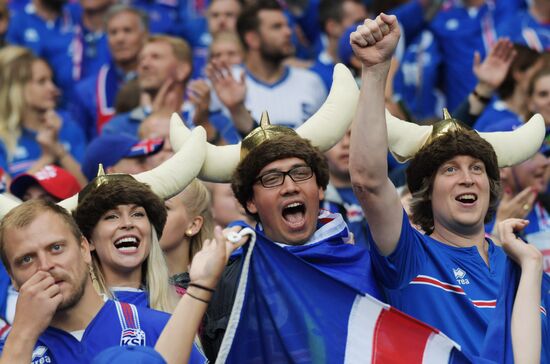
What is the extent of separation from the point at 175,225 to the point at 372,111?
5.25 ft

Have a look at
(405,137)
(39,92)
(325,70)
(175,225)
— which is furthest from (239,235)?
(325,70)

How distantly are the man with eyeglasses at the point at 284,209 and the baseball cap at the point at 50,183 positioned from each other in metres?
1.59

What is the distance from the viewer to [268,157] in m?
5.01

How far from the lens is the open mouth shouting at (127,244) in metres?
4.87

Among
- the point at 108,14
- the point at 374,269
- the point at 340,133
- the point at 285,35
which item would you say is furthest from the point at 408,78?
the point at 374,269

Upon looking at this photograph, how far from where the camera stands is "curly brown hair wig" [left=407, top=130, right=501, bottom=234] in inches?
197

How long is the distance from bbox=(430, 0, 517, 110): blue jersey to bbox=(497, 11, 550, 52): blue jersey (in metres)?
0.16

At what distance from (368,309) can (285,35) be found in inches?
205

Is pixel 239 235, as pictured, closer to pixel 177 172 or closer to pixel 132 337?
pixel 132 337

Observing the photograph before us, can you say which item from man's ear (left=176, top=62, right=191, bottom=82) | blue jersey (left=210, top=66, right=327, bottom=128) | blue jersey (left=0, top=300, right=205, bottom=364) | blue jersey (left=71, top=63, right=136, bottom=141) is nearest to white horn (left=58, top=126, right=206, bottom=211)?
blue jersey (left=0, top=300, right=205, bottom=364)

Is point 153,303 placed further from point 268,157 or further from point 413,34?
point 413,34

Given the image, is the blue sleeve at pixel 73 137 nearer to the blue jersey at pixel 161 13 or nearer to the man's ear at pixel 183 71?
the man's ear at pixel 183 71

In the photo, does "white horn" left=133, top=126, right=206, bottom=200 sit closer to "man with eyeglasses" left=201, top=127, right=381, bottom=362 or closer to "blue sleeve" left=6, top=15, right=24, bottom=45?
"man with eyeglasses" left=201, top=127, right=381, bottom=362

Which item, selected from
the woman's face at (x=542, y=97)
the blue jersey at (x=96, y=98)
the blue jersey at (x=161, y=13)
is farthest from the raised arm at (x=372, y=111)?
the blue jersey at (x=161, y=13)
